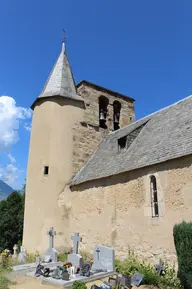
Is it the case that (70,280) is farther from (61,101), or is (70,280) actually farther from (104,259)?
(61,101)

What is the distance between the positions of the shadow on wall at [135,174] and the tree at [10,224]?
10415 mm

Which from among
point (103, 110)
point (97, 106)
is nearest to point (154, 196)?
point (97, 106)

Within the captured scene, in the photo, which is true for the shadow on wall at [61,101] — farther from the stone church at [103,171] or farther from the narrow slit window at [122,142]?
the narrow slit window at [122,142]

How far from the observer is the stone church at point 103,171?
9431 mm

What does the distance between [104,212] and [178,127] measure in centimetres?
530

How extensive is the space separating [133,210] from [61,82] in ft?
34.9

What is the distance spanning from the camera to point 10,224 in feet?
72.5

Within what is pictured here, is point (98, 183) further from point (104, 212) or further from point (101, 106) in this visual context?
point (101, 106)

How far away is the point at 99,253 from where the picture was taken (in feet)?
31.2

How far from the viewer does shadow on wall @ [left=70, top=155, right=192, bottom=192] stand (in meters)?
9.08

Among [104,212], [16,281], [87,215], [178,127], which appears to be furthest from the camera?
[87,215]

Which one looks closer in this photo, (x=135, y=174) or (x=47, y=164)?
(x=135, y=174)

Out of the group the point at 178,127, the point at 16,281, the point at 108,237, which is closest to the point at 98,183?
the point at 108,237

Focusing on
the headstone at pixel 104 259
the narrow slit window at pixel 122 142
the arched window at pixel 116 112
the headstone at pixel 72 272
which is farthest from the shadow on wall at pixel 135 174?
the arched window at pixel 116 112
